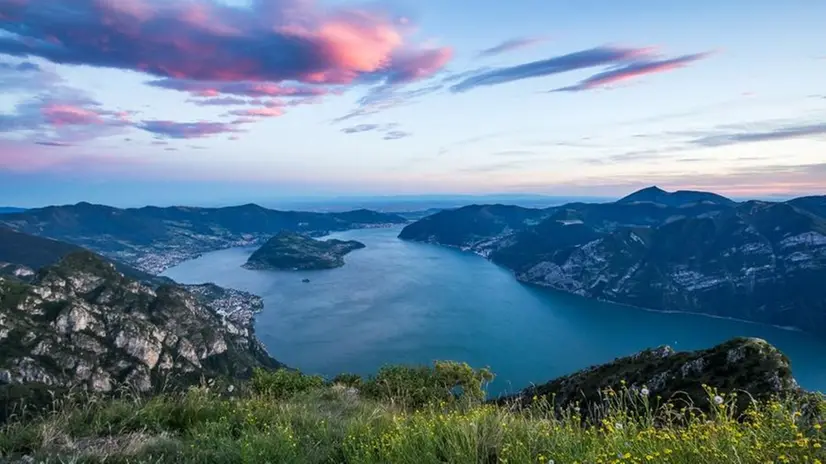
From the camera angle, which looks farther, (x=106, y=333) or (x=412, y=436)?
(x=106, y=333)

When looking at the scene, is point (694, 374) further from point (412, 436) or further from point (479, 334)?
point (479, 334)

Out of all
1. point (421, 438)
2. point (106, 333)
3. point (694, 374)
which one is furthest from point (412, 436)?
point (106, 333)

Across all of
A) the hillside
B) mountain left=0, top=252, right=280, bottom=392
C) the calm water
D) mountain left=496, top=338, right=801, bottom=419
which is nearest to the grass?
the hillside

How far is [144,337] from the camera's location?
11950 cm

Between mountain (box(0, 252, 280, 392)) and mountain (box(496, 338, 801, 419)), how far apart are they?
243 feet

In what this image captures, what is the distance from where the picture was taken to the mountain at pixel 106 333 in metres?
97.6

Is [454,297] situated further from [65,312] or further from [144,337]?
[65,312]

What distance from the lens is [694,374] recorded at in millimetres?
29188

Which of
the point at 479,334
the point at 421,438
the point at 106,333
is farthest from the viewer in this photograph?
the point at 479,334

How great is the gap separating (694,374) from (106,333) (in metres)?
139

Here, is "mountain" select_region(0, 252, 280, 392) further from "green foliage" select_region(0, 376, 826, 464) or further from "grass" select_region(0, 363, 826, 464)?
"green foliage" select_region(0, 376, 826, 464)

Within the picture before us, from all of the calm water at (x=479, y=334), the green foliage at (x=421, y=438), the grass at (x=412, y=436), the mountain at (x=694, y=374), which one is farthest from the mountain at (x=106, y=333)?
the green foliage at (x=421, y=438)

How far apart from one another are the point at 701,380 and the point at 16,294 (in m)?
150

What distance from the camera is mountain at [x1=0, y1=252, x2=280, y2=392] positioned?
97.6 metres
